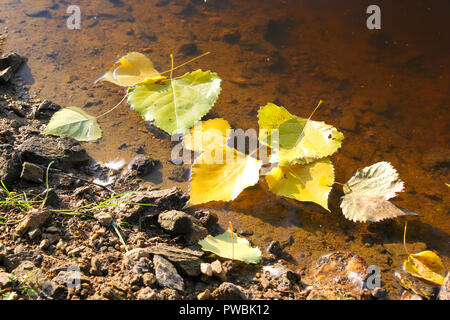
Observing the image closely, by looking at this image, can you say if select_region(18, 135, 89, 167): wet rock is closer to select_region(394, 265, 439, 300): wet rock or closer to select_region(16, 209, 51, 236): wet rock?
select_region(16, 209, 51, 236): wet rock

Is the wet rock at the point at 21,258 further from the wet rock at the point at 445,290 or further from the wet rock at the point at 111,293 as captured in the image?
the wet rock at the point at 445,290

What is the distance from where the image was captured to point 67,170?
175 centimetres

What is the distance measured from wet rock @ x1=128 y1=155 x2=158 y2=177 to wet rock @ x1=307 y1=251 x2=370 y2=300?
2.63 feet

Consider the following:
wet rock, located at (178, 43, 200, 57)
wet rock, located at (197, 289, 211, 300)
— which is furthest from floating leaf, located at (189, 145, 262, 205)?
wet rock, located at (178, 43, 200, 57)

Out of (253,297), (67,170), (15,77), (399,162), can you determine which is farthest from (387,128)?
(15,77)

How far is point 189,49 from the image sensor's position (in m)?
2.51

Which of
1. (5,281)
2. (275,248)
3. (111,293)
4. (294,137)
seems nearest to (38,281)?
(5,281)

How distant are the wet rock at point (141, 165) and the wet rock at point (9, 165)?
1.45 feet

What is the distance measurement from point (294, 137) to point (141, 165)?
0.67 metres

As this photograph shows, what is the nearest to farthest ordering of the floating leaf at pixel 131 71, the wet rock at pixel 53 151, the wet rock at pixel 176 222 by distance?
the wet rock at pixel 176 222, the wet rock at pixel 53 151, the floating leaf at pixel 131 71

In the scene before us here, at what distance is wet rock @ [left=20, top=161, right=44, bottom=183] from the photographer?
1593mm

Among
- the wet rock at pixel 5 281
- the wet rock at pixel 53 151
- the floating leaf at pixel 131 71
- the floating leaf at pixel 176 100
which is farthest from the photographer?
the floating leaf at pixel 131 71

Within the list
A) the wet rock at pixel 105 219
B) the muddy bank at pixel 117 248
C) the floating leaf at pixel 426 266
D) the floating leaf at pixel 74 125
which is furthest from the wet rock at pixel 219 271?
the floating leaf at pixel 74 125

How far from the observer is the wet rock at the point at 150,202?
1.54m
